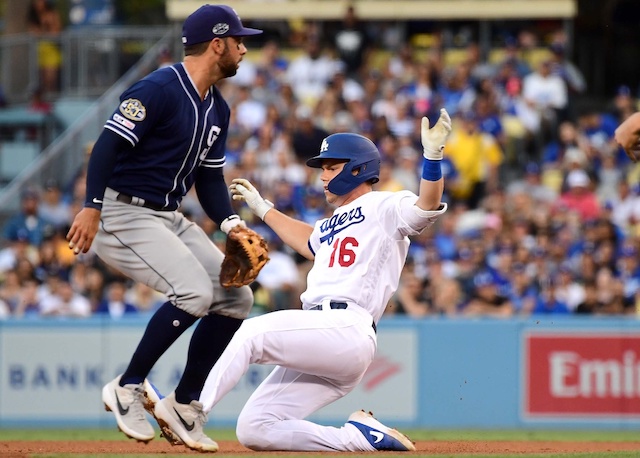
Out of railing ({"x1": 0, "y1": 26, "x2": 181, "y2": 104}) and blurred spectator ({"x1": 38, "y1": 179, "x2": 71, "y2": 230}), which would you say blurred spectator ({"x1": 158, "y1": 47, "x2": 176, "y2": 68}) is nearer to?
railing ({"x1": 0, "y1": 26, "x2": 181, "y2": 104})

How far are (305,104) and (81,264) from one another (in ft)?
13.9

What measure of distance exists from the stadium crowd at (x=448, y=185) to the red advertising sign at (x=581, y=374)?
650mm

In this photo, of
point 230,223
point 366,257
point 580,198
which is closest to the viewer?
point 366,257

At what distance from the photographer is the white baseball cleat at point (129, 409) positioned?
21.7 feet

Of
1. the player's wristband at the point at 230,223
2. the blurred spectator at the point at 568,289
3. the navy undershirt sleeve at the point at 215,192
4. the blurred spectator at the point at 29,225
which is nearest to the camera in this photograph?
the player's wristband at the point at 230,223

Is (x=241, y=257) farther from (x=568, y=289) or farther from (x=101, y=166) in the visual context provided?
(x=568, y=289)

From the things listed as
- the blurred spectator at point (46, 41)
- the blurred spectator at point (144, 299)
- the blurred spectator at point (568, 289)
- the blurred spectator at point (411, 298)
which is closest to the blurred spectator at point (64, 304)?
the blurred spectator at point (144, 299)

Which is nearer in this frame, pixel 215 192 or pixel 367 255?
pixel 367 255

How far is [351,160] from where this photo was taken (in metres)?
6.87

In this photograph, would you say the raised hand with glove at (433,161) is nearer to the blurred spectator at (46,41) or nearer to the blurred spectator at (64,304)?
the blurred spectator at (64,304)

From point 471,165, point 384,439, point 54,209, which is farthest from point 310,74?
point 384,439

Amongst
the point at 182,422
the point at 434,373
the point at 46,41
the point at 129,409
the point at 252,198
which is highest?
the point at 46,41

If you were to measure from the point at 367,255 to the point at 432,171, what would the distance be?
25.8 inches

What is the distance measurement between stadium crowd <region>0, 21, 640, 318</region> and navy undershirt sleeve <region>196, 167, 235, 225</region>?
527cm
